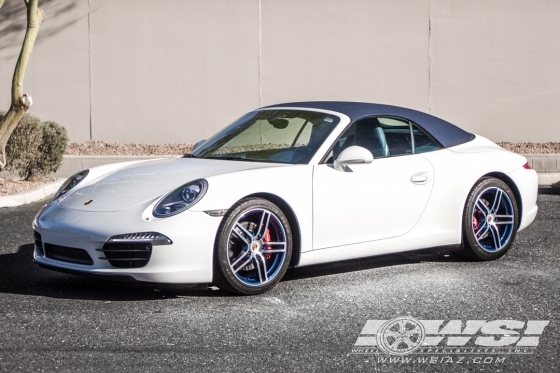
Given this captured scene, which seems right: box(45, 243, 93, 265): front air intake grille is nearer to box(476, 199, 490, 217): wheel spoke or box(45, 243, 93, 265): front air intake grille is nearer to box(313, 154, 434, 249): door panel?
box(313, 154, 434, 249): door panel

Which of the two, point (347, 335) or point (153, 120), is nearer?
point (347, 335)

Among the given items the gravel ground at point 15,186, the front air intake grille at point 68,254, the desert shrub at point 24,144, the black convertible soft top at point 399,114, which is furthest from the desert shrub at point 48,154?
the front air intake grille at point 68,254

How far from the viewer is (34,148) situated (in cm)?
1288

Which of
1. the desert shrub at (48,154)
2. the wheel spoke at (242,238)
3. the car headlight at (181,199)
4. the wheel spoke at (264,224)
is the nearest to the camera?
the car headlight at (181,199)

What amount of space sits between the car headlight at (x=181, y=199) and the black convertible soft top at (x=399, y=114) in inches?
57.3

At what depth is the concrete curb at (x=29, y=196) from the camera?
36.9 feet

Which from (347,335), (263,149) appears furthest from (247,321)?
(263,149)

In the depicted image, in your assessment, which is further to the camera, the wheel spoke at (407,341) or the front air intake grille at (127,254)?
the front air intake grille at (127,254)

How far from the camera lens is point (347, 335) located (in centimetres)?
520

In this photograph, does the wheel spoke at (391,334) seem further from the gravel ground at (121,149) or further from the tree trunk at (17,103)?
the gravel ground at (121,149)

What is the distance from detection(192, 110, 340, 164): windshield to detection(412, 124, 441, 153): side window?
736 millimetres

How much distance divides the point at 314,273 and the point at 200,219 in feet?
4.68

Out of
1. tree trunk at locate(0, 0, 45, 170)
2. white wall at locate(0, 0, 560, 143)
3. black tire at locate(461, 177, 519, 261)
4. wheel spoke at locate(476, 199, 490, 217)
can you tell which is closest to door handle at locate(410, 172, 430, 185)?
black tire at locate(461, 177, 519, 261)

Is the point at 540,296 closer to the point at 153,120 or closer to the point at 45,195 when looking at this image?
the point at 45,195
